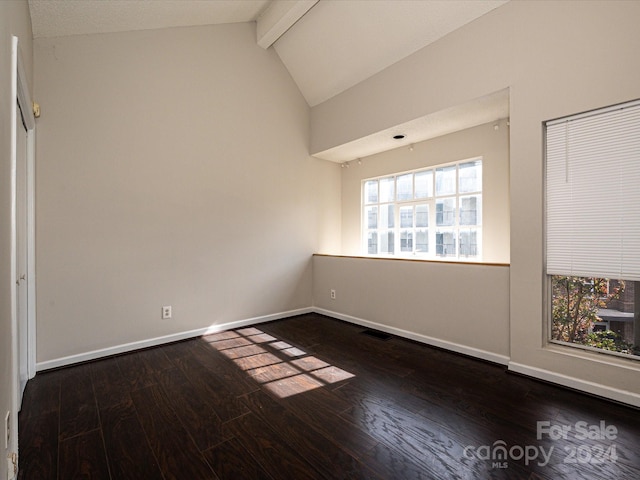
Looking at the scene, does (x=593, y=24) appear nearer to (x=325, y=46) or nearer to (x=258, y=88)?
(x=325, y=46)

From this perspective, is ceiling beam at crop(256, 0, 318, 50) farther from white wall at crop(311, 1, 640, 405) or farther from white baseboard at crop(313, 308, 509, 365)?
white baseboard at crop(313, 308, 509, 365)

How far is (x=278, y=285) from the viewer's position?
4.38 metres

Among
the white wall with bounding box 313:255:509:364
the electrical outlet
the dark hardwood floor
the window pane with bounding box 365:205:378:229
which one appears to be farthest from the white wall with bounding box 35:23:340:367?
the electrical outlet

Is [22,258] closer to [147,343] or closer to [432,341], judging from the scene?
[147,343]

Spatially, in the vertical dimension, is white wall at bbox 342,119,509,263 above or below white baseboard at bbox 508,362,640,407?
above

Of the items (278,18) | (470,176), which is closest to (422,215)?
(470,176)

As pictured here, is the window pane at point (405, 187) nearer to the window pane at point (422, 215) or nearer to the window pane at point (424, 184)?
the window pane at point (424, 184)

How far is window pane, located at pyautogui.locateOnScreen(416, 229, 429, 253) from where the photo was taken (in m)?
4.38

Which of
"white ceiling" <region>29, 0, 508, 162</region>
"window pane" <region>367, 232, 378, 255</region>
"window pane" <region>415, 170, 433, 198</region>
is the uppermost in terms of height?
"white ceiling" <region>29, 0, 508, 162</region>

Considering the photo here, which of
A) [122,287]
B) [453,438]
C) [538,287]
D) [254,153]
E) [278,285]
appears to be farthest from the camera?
[278,285]

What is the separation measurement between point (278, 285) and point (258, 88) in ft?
8.74

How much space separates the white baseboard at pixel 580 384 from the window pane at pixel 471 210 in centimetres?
180

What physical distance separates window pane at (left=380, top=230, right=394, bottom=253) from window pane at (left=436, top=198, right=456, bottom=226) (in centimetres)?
81

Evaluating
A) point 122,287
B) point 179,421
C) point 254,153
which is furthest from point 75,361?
point 254,153
